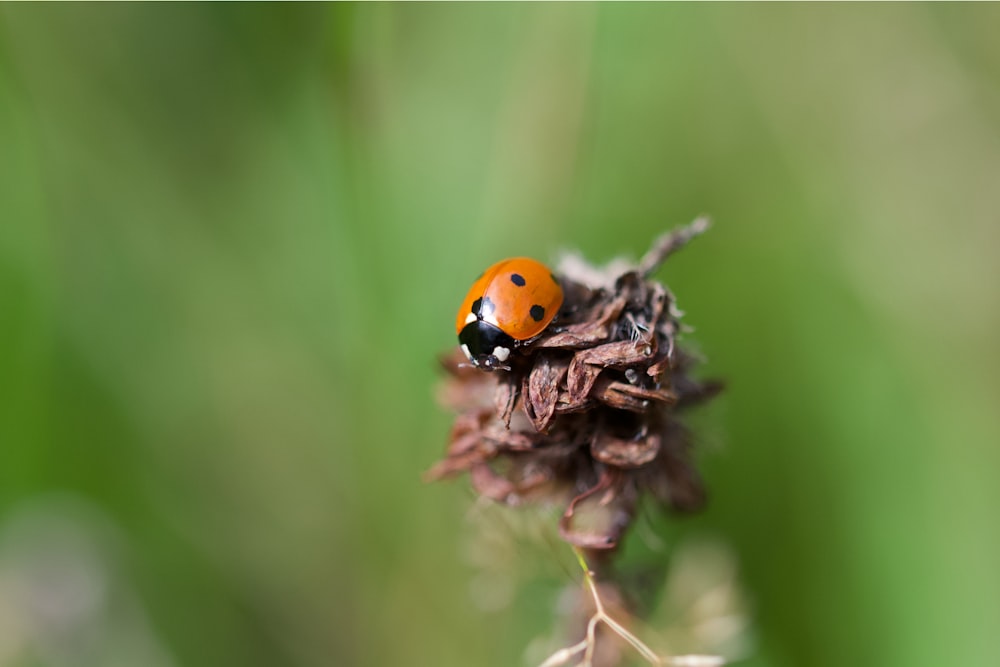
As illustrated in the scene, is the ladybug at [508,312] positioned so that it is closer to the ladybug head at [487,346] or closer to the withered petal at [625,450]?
the ladybug head at [487,346]

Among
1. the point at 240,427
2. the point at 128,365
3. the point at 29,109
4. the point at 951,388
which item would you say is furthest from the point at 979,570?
the point at 29,109

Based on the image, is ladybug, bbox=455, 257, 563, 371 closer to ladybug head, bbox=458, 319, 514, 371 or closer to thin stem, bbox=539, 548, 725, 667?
ladybug head, bbox=458, 319, 514, 371

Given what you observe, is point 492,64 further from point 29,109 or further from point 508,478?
point 508,478

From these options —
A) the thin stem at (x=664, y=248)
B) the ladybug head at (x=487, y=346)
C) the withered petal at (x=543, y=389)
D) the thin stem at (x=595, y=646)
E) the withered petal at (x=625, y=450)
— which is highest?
the thin stem at (x=664, y=248)

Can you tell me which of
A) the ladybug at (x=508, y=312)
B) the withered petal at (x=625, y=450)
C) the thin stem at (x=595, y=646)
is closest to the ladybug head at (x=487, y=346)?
the ladybug at (x=508, y=312)

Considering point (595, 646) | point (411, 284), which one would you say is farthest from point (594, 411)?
point (411, 284)

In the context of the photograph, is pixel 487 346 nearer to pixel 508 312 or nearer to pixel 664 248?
pixel 508 312

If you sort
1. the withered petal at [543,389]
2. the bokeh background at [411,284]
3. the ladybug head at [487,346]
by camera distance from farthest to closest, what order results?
the bokeh background at [411,284], the ladybug head at [487,346], the withered petal at [543,389]

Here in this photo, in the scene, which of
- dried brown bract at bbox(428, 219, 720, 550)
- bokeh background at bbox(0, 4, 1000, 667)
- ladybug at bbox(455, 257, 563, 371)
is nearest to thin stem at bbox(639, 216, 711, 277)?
dried brown bract at bbox(428, 219, 720, 550)
